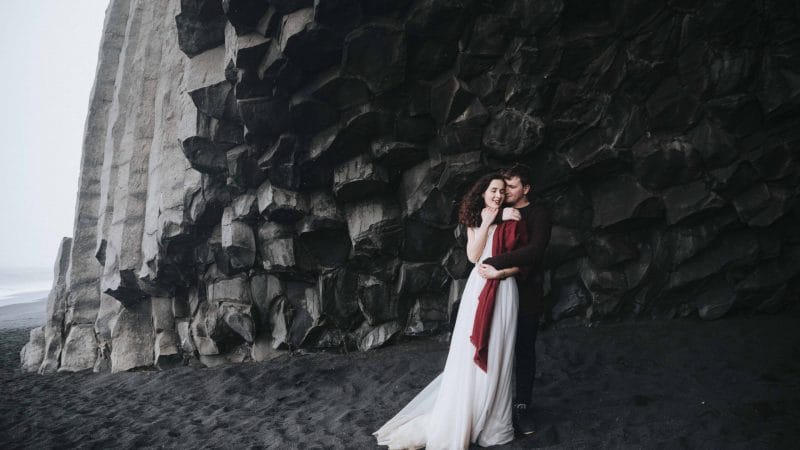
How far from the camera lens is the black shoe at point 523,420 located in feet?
14.6

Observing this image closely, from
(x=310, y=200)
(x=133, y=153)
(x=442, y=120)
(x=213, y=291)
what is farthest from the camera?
(x=133, y=153)

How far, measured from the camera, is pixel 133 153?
12.3m

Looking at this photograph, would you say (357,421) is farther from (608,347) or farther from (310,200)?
(310,200)

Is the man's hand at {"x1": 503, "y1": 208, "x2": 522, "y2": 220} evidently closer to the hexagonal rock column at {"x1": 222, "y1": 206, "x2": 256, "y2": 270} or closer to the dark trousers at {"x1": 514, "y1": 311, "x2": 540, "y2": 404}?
the dark trousers at {"x1": 514, "y1": 311, "x2": 540, "y2": 404}

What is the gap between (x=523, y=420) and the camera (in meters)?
4.51

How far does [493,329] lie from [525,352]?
22.2 inches

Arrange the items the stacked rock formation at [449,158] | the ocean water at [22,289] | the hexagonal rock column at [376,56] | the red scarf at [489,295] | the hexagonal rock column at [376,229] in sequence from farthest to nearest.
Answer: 1. the ocean water at [22,289]
2. the hexagonal rock column at [376,229]
3. the hexagonal rock column at [376,56]
4. the stacked rock formation at [449,158]
5. the red scarf at [489,295]

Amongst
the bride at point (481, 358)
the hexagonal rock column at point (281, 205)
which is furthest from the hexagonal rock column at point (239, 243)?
the bride at point (481, 358)

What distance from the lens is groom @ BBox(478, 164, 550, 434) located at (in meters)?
4.17

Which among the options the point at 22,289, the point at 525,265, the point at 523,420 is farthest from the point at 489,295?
A: the point at 22,289


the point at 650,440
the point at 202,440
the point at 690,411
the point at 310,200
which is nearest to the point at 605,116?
the point at 690,411

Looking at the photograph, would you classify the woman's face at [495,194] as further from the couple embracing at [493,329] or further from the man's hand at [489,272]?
the man's hand at [489,272]

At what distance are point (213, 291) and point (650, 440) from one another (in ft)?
29.6

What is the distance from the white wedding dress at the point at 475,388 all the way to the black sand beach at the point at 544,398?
0.43 m
